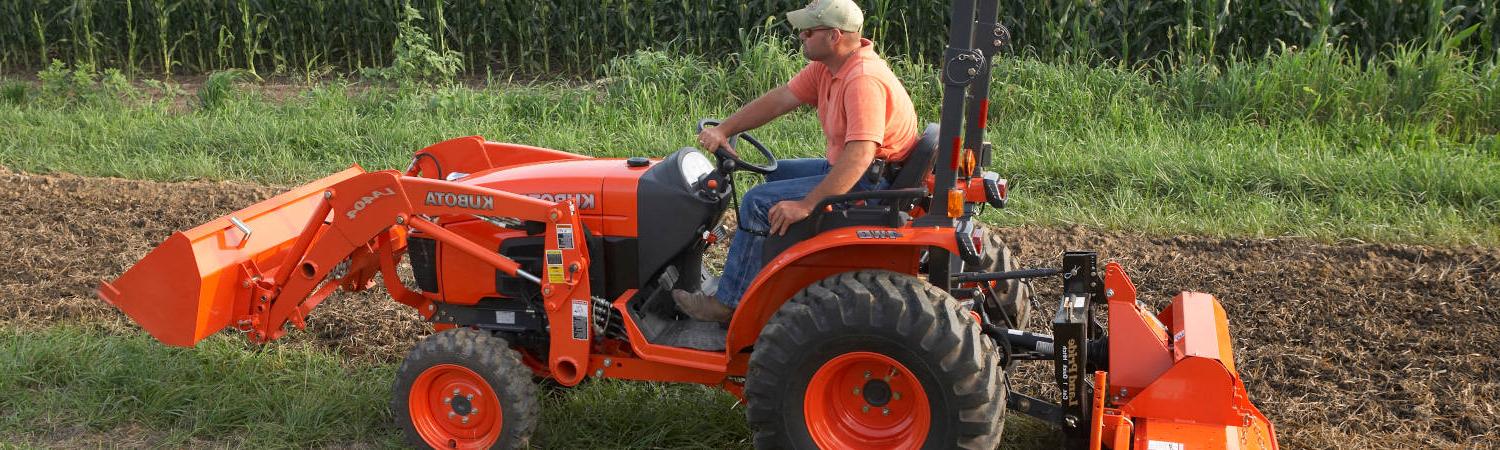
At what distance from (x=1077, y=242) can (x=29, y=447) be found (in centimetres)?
460

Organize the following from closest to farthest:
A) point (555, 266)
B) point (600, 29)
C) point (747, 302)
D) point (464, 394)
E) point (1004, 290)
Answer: point (747, 302) < point (555, 266) < point (464, 394) < point (1004, 290) < point (600, 29)

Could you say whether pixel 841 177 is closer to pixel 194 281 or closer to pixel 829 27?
pixel 829 27

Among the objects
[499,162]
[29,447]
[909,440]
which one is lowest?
[29,447]

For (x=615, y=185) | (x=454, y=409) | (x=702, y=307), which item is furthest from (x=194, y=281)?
(x=702, y=307)

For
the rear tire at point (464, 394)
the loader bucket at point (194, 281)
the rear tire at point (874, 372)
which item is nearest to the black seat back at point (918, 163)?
the rear tire at point (874, 372)

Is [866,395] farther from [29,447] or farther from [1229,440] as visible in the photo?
[29,447]

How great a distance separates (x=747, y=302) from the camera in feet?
13.9

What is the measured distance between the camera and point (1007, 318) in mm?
4715

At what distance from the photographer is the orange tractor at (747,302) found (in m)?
3.95

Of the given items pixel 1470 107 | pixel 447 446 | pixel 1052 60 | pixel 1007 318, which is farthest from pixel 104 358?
pixel 1470 107

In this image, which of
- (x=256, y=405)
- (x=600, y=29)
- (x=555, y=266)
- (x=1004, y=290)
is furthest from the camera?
(x=600, y=29)

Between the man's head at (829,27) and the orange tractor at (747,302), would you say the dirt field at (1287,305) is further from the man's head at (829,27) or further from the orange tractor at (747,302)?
the man's head at (829,27)

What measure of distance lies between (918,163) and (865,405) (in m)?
0.77

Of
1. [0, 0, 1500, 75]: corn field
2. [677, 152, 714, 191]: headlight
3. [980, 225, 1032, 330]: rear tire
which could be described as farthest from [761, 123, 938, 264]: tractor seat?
[0, 0, 1500, 75]: corn field
